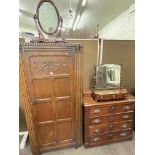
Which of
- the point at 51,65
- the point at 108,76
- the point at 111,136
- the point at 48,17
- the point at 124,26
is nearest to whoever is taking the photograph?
the point at 51,65

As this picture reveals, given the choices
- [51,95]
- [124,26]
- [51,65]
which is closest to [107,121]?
[51,95]

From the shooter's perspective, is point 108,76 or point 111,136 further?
→ point 108,76

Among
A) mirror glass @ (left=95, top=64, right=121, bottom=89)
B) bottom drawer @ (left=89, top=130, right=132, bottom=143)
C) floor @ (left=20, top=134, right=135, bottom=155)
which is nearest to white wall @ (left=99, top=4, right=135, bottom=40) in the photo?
mirror glass @ (left=95, top=64, right=121, bottom=89)

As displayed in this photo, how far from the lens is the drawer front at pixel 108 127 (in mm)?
2141

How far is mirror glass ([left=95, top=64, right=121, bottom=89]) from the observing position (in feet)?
7.79

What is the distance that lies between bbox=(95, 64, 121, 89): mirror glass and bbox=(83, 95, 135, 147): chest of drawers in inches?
11.3

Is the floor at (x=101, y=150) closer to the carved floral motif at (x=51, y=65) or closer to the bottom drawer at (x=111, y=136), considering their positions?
the bottom drawer at (x=111, y=136)

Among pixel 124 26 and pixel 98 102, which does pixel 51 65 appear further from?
pixel 124 26

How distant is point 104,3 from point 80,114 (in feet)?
11.0

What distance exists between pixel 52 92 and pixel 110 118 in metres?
0.96

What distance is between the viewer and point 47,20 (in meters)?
1.96

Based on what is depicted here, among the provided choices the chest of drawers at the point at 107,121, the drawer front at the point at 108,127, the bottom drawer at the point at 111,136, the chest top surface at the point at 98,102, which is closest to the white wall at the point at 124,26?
the chest top surface at the point at 98,102
